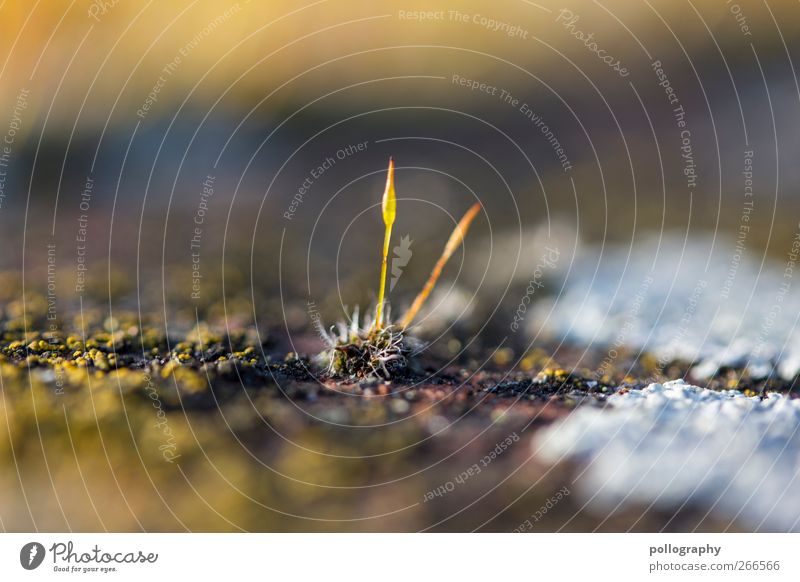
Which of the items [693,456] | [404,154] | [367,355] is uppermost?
[404,154]

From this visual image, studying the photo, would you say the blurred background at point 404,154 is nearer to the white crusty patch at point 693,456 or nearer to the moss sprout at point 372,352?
the moss sprout at point 372,352

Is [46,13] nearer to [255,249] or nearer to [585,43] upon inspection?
[255,249]

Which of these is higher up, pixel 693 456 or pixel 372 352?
pixel 372 352

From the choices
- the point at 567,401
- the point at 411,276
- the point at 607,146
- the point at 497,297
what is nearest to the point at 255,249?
the point at 411,276

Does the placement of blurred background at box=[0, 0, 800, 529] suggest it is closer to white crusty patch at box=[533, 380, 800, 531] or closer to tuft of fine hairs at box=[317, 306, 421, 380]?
tuft of fine hairs at box=[317, 306, 421, 380]

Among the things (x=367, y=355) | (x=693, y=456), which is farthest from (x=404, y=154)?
(x=693, y=456)

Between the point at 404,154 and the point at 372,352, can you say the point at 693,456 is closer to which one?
the point at 372,352

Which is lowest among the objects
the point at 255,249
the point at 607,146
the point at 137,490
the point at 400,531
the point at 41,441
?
the point at 400,531

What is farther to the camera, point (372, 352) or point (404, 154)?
point (404, 154)
